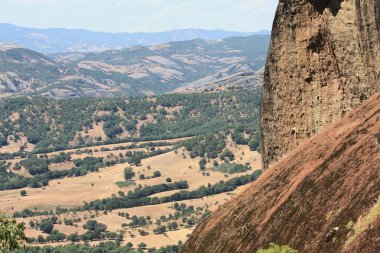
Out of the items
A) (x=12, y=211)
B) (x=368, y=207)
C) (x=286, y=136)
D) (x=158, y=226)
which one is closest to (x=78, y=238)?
(x=158, y=226)

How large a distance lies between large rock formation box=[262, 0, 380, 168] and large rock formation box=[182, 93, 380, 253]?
452 centimetres

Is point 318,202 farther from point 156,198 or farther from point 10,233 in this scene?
point 156,198

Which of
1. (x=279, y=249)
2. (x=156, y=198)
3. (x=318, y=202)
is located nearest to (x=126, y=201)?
(x=156, y=198)

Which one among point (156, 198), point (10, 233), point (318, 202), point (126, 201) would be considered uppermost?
point (10, 233)

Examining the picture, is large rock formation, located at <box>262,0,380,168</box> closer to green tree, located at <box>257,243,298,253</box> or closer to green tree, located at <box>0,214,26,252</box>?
green tree, located at <box>257,243,298,253</box>

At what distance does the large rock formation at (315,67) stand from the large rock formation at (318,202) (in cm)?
452

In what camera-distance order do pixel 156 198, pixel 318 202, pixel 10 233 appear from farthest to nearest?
pixel 156 198
pixel 318 202
pixel 10 233

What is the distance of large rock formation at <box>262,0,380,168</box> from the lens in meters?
36.7

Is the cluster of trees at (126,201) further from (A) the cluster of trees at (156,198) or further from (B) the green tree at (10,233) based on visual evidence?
(B) the green tree at (10,233)

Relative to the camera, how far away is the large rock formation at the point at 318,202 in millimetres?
21484

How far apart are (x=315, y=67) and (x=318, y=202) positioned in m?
15.8

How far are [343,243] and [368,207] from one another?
148cm

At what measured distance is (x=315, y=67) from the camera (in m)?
39.3

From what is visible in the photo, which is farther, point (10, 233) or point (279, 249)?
point (279, 249)
